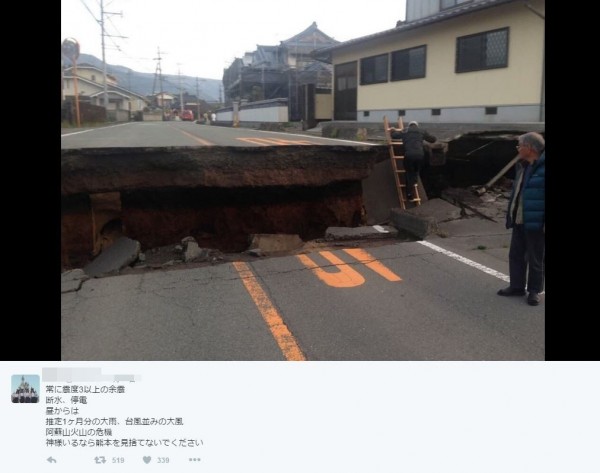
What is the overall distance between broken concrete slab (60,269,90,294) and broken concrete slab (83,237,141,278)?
0.23 meters

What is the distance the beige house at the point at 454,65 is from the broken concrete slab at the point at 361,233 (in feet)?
20.4

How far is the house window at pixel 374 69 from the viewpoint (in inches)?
679

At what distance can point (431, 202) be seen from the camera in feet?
25.5

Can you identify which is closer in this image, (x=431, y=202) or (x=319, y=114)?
(x=431, y=202)

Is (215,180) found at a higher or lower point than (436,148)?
lower

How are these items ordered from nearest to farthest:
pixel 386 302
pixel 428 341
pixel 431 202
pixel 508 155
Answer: pixel 428 341
pixel 386 302
pixel 431 202
pixel 508 155

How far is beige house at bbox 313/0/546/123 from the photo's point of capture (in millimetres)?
11461

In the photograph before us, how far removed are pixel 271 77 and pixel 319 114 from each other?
45.8 ft

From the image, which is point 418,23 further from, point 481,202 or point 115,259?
point 115,259

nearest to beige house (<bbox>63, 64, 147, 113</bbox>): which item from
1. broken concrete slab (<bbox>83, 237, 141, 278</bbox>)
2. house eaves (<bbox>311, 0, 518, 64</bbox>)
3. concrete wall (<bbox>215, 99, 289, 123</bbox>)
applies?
concrete wall (<bbox>215, 99, 289, 123</bbox>)

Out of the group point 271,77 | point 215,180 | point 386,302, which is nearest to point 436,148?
point 215,180

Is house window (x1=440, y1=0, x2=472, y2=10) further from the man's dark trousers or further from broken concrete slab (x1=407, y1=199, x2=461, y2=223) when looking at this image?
the man's dark trousers

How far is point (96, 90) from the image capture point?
1111 inches

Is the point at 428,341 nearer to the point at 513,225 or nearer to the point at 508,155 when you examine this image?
the point at 513,225
